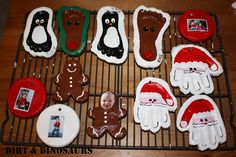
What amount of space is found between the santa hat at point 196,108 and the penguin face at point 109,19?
16.5 inches

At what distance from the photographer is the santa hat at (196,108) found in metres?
0.97

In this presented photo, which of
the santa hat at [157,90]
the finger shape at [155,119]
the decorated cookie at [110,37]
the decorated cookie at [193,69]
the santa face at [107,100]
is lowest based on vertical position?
the finger shape at [155,119]

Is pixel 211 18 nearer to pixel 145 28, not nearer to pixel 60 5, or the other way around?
pixel 145 28

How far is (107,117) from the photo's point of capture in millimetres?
964

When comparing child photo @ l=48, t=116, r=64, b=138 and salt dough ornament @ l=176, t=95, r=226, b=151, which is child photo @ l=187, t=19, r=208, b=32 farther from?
child photo @ l=48, t=116, r=64, b=138

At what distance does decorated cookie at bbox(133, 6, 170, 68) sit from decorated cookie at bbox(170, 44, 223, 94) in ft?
0.23

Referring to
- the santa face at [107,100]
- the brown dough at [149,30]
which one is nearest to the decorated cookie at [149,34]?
the brown dough at [149,30]

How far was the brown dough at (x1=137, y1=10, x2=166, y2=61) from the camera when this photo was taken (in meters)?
1.06

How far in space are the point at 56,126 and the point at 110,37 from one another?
39 centimetres

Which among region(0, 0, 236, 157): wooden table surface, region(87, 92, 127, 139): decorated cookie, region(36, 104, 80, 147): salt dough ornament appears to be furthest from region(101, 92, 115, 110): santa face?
region(0, 0, 236, 157): wooden table surface

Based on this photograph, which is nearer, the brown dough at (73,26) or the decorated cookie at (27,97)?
the decorated cookie at (27,97)

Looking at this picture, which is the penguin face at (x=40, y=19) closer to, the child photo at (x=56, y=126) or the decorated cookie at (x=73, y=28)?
the decorated cookie at (x=73, y=28)

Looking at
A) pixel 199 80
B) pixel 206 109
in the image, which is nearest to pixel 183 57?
pixel 199 80

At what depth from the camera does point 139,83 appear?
40.2 inches
